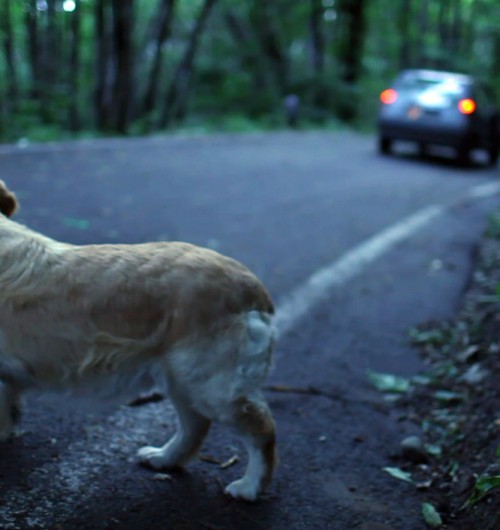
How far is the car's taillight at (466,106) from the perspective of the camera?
17219 millimetres

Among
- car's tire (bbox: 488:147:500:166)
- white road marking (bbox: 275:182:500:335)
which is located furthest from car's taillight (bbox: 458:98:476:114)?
white road marking (bbox: 275:182:500:335)

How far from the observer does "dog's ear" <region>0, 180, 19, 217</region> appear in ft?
11.4

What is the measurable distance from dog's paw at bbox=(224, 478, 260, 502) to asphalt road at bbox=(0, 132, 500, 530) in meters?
0.04

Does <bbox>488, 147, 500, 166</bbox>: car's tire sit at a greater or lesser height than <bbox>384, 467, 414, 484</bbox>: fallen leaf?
lesser

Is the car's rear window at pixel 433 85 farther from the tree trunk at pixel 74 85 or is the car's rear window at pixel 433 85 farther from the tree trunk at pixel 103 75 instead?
the tree trunk at pixel 74 85

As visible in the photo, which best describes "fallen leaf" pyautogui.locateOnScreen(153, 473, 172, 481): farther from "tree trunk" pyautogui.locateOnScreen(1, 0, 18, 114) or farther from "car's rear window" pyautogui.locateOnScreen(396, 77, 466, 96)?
"car's rear window" pyautogui.locateOnScreen(396, 77, 466, 96)

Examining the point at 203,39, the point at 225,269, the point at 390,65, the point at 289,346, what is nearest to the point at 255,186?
the point at 289,346

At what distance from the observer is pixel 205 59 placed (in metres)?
30.8

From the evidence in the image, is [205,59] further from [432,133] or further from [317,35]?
[432,133]

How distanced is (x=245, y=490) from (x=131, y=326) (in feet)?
2.89

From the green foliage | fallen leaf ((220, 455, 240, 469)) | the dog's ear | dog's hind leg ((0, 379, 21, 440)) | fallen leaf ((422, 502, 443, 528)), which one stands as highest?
the dog's ear

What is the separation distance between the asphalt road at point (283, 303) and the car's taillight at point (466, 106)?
225cm

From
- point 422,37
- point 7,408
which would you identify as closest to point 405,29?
point 422,37

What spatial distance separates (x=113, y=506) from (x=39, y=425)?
0.76 m
